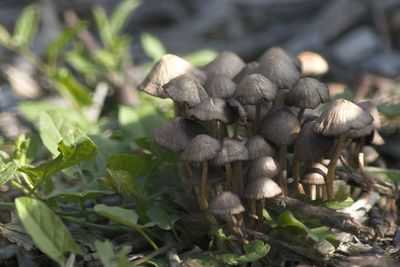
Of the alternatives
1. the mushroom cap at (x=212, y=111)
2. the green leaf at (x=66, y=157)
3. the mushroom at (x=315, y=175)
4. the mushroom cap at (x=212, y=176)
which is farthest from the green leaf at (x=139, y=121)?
the mushroom at (x=315, y=175)

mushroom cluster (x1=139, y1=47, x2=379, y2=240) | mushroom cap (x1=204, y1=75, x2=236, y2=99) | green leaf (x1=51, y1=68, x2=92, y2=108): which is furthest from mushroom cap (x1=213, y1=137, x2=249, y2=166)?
green leaf (x1=51, y1=68, x2=92, y2=108)

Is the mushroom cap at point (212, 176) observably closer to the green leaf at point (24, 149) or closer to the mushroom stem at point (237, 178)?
the mushroom stem at point (237, 178)

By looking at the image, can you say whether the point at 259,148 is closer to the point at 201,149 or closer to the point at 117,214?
the point at 201,149

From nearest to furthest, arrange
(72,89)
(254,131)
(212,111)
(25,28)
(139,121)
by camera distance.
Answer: (212,111) → (254,131) → (139,121) → (25,28) → (72,89)

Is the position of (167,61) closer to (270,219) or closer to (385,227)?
(270,219)

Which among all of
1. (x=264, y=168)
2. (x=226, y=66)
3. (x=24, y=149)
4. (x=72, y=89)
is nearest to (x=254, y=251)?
(x=264, y=168)

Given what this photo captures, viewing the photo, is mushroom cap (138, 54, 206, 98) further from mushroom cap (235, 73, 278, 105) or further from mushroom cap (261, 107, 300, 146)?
mushroom cap (261, 107, 300, 146)

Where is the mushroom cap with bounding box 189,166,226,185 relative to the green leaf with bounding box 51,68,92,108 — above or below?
below
